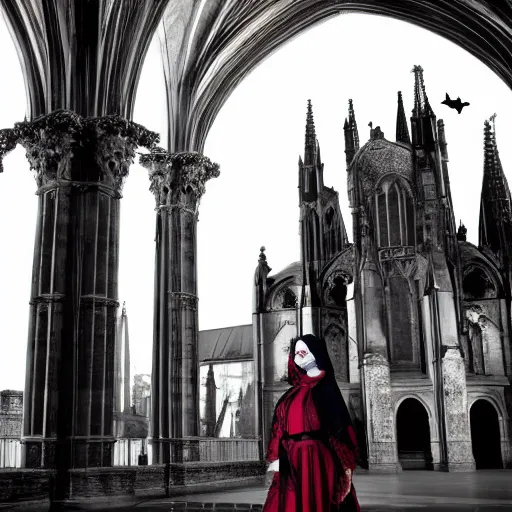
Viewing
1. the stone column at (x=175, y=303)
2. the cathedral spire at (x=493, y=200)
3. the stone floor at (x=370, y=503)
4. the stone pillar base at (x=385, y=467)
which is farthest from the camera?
the cathedral spire at (x=493, y=200)

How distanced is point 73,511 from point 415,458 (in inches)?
839

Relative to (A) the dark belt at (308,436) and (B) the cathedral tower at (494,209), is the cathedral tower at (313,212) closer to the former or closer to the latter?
(B) the cathedral tower at (494,209)

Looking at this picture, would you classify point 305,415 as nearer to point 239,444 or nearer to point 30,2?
point 30,2

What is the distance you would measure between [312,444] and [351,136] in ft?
96.6

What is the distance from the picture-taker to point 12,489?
9578mm

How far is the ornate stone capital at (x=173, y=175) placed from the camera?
1465 centimetres

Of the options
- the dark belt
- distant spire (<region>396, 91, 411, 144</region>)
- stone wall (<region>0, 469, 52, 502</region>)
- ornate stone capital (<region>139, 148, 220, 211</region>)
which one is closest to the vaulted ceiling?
ornate stone capital (<region>139, 148, 220, 211</region>)

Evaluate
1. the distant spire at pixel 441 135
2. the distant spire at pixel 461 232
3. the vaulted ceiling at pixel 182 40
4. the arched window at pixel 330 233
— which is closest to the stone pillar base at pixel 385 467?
the arched window at pixel 330 233

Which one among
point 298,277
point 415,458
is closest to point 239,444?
point 415,458

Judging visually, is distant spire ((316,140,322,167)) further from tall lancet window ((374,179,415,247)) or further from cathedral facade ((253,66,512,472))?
tall lancet window ((374,179,415,247))

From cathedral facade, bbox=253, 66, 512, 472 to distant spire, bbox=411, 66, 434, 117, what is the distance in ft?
0.23

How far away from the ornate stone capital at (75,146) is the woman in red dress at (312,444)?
23.3 feet

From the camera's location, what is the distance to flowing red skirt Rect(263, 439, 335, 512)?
5061 mm

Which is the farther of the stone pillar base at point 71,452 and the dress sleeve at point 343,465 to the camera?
the stone pillar base at point 71,452
